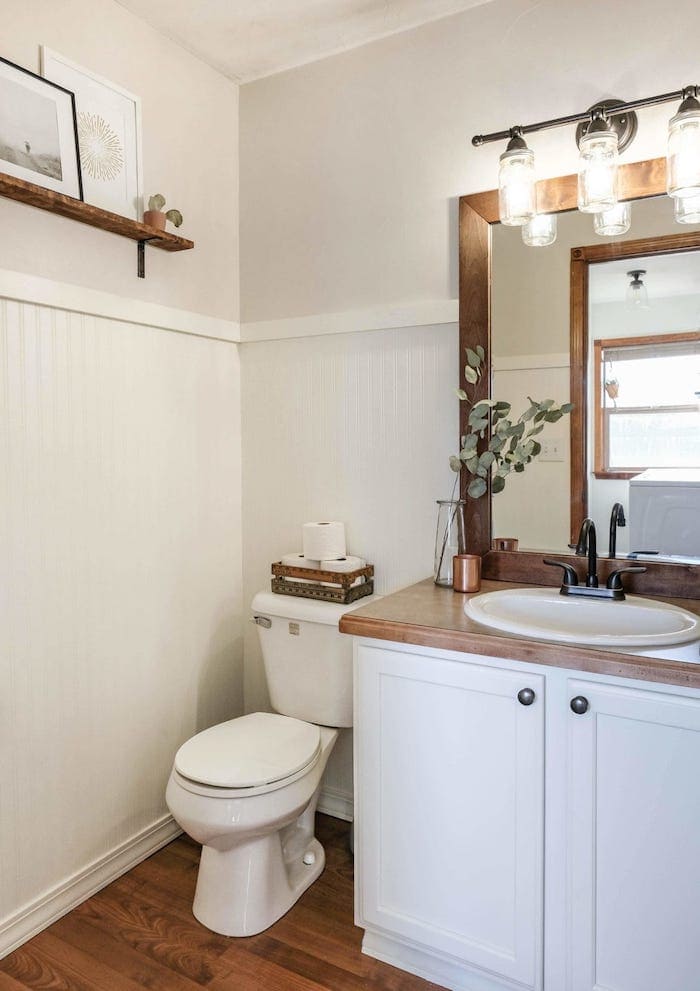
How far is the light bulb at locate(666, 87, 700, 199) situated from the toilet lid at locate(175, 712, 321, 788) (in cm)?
165

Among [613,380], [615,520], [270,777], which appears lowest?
[270,777]

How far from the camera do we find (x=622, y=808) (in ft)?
4.42

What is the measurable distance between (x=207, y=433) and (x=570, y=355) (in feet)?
3.88

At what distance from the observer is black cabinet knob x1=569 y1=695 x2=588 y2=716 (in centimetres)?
137

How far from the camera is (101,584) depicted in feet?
6.46

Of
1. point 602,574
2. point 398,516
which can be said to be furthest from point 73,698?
point 602,574

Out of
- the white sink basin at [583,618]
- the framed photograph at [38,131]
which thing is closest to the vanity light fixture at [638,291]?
the white sink basin at [583,618]

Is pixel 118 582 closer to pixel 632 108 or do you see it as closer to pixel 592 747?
pixel 592 747

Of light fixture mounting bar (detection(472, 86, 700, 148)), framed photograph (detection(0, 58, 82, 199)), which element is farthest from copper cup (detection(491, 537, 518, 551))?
framed photograph (detection(0, 58, 82, 199))

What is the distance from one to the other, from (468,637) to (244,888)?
3.04 feet

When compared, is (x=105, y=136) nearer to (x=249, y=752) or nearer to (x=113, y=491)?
(x=113, y=491)

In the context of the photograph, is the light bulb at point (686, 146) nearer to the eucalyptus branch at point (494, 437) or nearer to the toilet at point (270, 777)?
the eucalyptus branch at point (494, 437)

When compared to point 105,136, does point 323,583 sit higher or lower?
lower

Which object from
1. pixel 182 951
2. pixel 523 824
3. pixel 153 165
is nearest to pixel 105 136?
pixel 153 165
